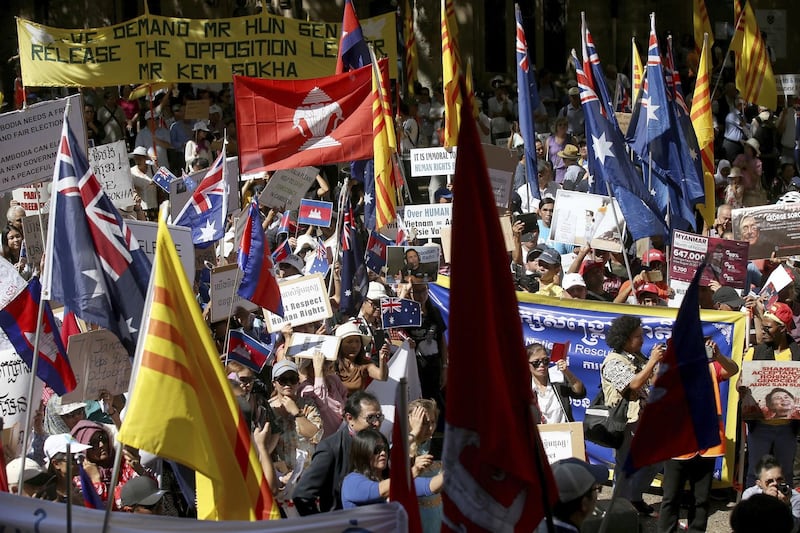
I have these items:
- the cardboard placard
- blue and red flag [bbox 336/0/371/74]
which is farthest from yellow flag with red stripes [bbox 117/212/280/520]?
blue and red flag [bbox 336/0/371/74]

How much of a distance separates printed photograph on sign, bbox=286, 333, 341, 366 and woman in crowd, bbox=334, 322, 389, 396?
59 millimetres

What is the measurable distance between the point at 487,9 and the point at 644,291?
51.3ft

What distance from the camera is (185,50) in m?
14.0

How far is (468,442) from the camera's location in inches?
189

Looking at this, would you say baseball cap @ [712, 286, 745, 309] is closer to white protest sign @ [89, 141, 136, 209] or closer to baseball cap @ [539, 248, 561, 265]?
baseball cap @ [539, 248, 561, 265]

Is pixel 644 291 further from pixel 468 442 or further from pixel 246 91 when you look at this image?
pixel 468 442

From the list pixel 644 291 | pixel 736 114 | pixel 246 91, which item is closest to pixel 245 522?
pixel 644 291

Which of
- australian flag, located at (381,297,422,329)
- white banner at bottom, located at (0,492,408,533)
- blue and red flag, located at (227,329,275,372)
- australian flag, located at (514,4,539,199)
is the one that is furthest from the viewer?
australian flag, located at (514,4,539,199)

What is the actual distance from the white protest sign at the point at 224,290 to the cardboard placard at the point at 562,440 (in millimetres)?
2380

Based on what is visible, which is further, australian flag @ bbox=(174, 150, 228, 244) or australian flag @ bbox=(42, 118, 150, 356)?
australian flag @ bbox=(174, 150, 228, 244)

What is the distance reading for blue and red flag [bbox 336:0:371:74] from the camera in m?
12.3

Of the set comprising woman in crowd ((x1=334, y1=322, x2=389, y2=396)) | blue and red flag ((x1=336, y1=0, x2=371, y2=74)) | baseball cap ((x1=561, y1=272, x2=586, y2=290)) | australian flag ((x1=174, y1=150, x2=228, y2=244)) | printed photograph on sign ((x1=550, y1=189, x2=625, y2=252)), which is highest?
blue and red flag ((x1=336, y1=0, x2=371, y2=74))

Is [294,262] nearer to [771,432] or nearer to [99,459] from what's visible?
[771,432]

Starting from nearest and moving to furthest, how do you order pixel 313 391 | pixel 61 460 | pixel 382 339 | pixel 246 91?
pixel 61 460 < pixel 313 391 < pixel 382 339 < pixel 246 91
